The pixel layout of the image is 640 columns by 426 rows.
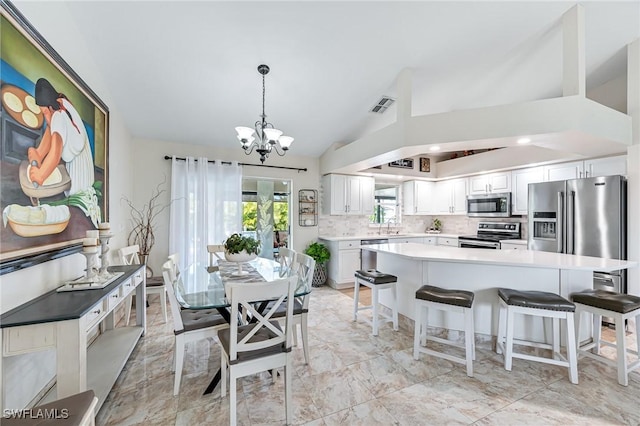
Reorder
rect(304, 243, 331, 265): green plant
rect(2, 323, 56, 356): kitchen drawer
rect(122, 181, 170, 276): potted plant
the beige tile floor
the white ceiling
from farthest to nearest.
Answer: rect(304, 243, 331, 265): green plant, rect(122, 181, 170, 276): potted plant, the white ceiling, the beige tile floor, rect(2, 323, 56, 356): kitchen drawer

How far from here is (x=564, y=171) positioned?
151 inches

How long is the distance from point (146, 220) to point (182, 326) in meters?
2.80

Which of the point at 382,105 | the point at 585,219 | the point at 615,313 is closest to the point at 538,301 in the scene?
the point at 615,313

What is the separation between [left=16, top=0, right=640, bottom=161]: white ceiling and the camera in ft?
7.64

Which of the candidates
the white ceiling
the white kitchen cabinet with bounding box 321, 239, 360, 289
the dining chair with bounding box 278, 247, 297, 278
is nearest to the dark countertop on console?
the dining chair with bounding box 278, 247, 297, 278

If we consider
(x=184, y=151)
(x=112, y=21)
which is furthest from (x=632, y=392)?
(x=184, y=151)

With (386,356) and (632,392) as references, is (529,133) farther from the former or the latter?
(386,356)

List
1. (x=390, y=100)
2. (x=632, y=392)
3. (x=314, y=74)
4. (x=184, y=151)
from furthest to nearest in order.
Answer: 1. (x=184, y=151)
2. (x=390, y=100)
3. (x=314, y=74)
4. (x=632, y=392)

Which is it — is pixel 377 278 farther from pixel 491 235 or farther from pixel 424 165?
pixel 424 165

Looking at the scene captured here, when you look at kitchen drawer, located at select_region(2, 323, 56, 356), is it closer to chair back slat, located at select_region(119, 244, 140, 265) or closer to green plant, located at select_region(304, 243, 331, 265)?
chair back slat, located at select_region(119, 244, 140, 265)

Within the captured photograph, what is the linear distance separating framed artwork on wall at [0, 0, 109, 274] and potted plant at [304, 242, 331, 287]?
127 inches

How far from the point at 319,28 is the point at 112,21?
71.5 inches

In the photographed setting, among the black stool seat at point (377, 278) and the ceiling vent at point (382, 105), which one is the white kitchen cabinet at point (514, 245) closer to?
the black stool seat at point (377, 278)

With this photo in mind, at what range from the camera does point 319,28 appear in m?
2.49
